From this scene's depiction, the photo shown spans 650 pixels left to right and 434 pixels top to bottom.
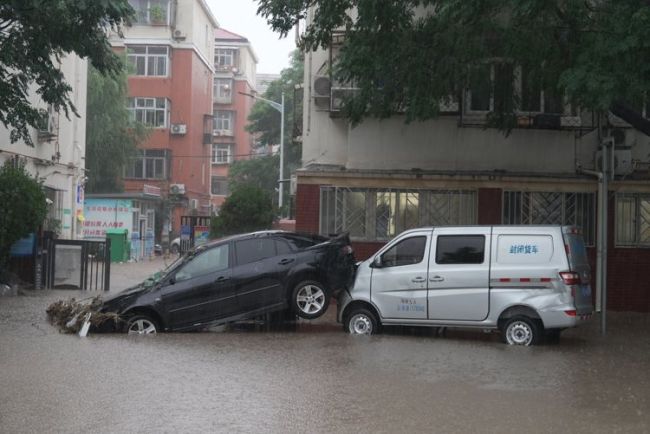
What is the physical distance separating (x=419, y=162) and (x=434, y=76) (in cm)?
372

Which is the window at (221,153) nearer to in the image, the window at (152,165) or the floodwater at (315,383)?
the window at (152,165)

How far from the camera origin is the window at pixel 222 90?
267 feet

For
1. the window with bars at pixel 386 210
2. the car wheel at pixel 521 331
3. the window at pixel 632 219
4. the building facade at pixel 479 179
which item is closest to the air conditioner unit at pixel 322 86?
the building facade at pixel 479 179

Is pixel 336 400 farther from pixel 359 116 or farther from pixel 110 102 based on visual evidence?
pixel 110 102

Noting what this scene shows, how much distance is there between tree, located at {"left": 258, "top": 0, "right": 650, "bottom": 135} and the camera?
45.6 feet

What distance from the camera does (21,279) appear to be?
22766 millimetres

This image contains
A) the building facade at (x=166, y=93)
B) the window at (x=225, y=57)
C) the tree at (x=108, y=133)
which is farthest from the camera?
the window at (x=225, y=57)

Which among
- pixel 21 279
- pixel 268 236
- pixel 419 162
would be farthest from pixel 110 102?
pixel 268 236

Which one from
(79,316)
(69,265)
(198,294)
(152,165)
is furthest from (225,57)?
(198,294)

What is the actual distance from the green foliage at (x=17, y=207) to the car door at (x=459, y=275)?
36.2ft

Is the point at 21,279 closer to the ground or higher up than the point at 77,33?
closer to the ground

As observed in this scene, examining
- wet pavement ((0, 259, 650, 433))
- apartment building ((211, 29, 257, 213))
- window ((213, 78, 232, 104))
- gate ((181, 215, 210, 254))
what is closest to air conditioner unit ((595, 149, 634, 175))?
wet pavement ((0, 259, 650, 433))

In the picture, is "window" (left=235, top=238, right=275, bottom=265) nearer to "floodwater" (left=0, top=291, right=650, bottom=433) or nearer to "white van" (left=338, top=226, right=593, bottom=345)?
"floodwater" (left=0, top=291, right=650, bottom=433)

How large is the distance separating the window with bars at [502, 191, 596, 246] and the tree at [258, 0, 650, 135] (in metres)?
2.25
